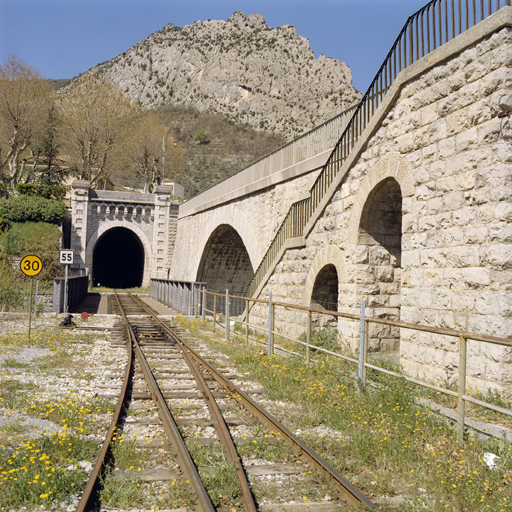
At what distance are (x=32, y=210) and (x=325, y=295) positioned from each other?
2948 cm

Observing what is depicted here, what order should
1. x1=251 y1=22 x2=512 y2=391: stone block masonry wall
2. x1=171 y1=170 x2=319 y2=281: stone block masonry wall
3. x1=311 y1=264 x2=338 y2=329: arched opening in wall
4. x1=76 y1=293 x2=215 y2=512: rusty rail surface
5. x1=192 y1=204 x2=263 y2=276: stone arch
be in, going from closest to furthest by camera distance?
x1=76 y1=293 x2=215 y2=512: rusty rail surface, x1=251 y1=22 x2=512 y2=391: stone block masonry wall, x1=311 y1=264 x2=338 y2=329: arched opening in wall, x1=171 y1=170 x2=319 y2=281: stone block masonry wall, x1=192 y1=204 x2=263 y2=276: stone arch

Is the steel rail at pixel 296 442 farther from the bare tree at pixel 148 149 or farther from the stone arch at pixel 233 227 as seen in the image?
the bare tree at pixel 148 149

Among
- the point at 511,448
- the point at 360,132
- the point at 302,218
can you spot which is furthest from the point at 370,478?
the point at 302,218

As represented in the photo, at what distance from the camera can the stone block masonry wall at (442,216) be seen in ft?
22.5

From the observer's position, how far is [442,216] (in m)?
7.97

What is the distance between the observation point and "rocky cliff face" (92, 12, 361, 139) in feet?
349

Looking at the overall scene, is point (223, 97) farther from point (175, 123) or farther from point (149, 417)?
point (149, 417)

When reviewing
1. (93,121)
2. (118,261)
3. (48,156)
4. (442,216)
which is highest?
(93,121)

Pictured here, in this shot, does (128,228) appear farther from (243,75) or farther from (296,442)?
(243,75)

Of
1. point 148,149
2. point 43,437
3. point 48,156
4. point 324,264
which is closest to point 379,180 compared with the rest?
point 324,264

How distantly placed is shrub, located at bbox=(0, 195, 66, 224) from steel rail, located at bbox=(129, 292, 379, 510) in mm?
30961

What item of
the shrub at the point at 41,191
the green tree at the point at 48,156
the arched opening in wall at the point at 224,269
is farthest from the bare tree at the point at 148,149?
the arched opening in wall at the point at 224,269

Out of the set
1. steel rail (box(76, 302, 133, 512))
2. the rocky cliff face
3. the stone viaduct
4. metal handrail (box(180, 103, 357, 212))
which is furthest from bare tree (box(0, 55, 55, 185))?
the rocky cliff face

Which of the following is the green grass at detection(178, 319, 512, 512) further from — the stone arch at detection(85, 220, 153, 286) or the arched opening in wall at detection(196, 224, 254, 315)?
the stone arch at detection(85, 220, 153, 286)
